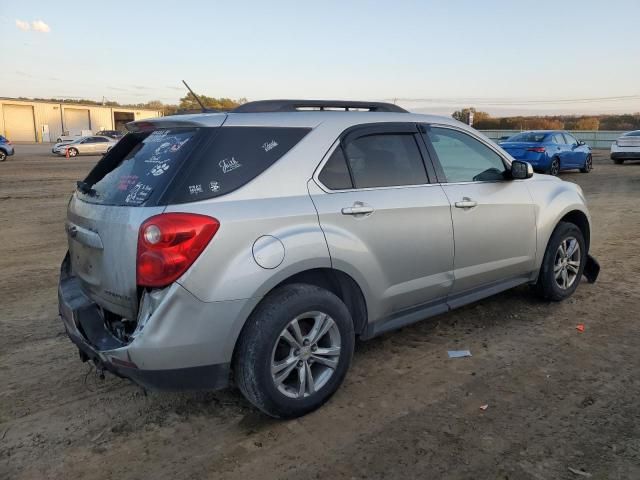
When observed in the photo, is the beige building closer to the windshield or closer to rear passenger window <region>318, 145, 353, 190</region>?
the windshield

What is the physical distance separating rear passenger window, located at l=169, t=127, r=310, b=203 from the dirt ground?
53.3 inches

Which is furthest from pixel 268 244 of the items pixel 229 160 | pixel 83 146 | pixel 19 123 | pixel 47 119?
pixel 47 119

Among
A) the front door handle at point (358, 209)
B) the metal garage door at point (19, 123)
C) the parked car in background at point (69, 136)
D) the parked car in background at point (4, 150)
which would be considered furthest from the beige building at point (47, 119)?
the front door handle at point (358, 209)

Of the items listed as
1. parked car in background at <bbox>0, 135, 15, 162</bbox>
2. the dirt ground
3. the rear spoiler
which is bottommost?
parked car in background at <bbox>0, 135, 15, 162</bbox>

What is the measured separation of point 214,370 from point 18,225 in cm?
818

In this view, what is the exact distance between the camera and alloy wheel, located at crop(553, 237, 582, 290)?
16.3 ft

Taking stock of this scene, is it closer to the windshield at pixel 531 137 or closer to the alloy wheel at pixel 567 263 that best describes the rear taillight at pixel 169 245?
the alloy wheel at pixel 567 263

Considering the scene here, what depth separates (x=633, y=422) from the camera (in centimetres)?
305

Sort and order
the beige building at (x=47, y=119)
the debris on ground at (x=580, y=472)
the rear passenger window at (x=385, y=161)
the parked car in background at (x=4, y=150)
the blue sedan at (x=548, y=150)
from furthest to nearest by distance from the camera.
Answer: the beige building at (x=47, y=119) < the parked car in background at (x=4, y=150) < the blue sedan at (x=548, y=150) < the rear passenger window at (x=385, y=161) < the debris on ground at (x=580, y=472)

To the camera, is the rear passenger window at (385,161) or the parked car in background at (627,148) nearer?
the rear passenger window at (385,161)

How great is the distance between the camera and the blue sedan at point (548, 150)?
1611cm

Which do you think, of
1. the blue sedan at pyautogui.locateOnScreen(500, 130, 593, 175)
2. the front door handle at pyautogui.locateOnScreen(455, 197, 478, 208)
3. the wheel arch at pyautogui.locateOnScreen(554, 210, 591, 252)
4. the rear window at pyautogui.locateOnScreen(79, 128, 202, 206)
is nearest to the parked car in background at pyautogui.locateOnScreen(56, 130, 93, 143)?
the blue sedan at pyautogui.locateOnScreen(500, 130, 593, 175)

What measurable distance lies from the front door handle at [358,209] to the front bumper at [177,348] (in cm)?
90

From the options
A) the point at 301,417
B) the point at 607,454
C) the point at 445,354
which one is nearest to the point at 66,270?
the point at 301,417
